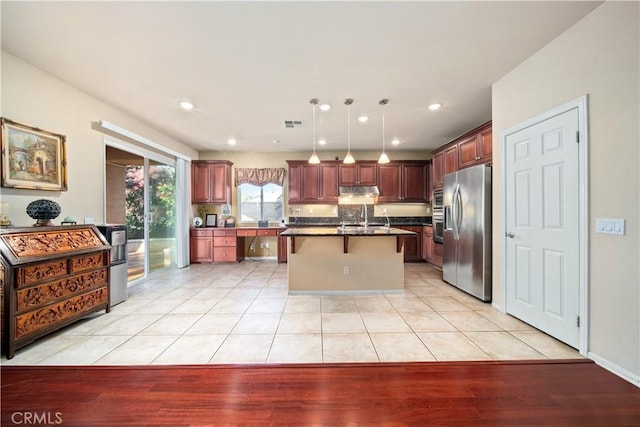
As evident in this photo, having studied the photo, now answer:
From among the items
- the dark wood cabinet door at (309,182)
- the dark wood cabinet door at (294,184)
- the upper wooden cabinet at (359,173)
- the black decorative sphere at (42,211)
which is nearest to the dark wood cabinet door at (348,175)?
the upper wooden cabinet at (359,173)

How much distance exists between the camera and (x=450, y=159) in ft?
15.9

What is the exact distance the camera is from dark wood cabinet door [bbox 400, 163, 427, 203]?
6176 millimetres

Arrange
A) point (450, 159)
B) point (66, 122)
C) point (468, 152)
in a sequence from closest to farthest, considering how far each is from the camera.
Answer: point (66, 122) < point (468, 152) < point (450, 159)

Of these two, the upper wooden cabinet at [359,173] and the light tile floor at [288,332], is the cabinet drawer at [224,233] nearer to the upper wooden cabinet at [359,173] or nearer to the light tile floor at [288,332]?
the light tile floor at [288,332]

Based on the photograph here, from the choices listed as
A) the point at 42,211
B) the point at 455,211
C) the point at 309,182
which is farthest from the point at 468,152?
the point at 42,211

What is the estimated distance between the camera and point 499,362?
2.02m

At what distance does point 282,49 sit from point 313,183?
3.90 meters

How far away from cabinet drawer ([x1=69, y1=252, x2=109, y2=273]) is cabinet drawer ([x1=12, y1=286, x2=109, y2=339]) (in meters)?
0.29

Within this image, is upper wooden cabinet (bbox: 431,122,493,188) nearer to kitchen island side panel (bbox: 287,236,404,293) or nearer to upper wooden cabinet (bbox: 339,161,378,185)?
upper wooden cabinet (bbox: 339,161,378,185)

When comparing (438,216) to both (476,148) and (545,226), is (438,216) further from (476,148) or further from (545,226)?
(545,226)

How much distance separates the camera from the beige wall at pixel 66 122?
2.47 metres

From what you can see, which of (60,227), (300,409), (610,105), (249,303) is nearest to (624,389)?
(610,105)

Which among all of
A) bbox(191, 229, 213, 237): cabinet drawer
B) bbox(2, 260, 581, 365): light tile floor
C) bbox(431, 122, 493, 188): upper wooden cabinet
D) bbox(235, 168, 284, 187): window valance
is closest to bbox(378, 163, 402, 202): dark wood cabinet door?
bbox(431, 122, 493, 188): upper wooden cabinet

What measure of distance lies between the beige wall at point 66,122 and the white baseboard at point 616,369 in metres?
5.41
